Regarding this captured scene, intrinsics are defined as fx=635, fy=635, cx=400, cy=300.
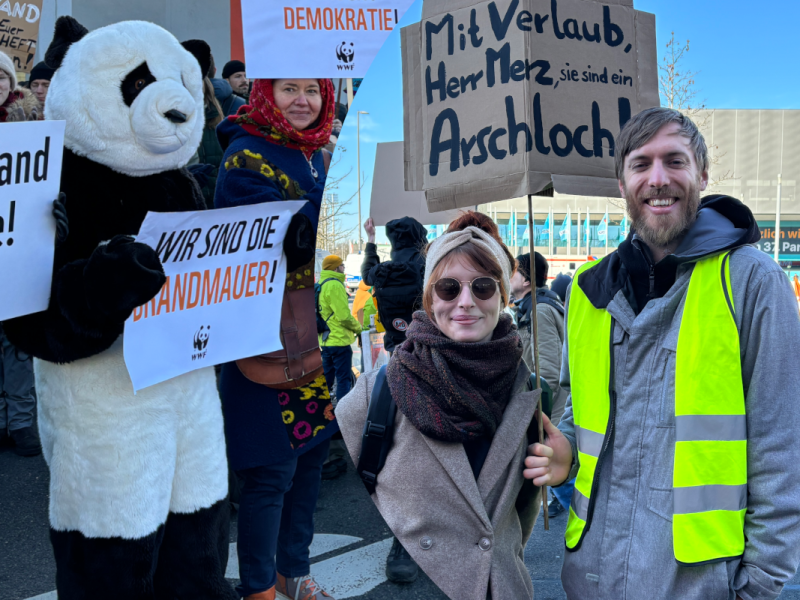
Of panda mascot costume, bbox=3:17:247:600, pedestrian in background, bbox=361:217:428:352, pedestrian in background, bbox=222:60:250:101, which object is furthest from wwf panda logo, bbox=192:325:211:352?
pedestrian in background, bbox=222:60:250:101

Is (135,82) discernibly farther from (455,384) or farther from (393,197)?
(455,384)

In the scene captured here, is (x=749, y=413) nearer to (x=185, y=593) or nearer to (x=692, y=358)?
Answer: (x=692, y=358)

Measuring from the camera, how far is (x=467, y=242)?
1.43 meters

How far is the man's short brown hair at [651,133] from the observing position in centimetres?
137

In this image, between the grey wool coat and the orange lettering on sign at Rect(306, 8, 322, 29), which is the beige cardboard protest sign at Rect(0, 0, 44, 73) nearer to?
the orange lettering on sign at Rect(306, 8, 322, 29)

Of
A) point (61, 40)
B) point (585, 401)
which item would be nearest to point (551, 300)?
point (585, 401)

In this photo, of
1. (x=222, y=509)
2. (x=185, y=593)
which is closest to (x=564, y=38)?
(x=222, y=509)

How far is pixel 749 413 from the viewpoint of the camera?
4.22 feet

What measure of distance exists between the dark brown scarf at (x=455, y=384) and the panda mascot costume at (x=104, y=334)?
2.36 ft

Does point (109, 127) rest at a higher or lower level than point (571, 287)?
higher

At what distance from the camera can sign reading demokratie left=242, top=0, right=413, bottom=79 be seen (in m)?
2.09

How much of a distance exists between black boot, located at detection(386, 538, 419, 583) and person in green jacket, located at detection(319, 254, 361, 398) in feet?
1.48

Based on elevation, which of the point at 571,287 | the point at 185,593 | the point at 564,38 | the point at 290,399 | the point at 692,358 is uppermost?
the point at 564,38

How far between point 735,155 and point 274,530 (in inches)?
76.9
